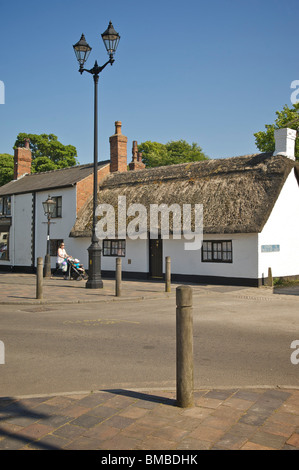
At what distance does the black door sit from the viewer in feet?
73.5

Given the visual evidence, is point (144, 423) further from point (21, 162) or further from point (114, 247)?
point (21, 162)

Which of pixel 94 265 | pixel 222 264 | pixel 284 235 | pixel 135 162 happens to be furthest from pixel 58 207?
pixel 284 235

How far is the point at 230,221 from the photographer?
19.3 meters

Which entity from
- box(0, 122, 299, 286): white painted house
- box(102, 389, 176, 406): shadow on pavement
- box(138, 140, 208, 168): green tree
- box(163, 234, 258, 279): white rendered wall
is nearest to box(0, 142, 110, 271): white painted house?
box(0, 122, 299, 286): white painted house

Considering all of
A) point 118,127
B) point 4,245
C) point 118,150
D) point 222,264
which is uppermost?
point 118,127

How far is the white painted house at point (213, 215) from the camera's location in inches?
748

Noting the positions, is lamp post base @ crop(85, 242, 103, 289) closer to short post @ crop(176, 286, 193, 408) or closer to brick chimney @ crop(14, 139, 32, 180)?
short post @ crop(176, 286, 193, 408)

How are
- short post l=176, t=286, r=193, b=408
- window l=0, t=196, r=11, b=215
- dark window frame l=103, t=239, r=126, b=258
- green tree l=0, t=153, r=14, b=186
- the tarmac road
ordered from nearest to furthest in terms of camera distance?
short post l=176, t=286, r=193, b=408, the tarmac road, dark window frame l=103, t=239, r=126, b=258, window l=0, t=196, r=11, b=215, green tree l=0, t=153, r=14, b=186

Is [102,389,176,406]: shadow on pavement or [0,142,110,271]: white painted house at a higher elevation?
[0,142,110,271]: white painted house

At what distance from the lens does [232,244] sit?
19.4 m

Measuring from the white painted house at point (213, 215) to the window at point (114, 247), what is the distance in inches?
2.3

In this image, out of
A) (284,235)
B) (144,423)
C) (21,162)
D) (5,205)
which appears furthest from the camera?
(21,162)

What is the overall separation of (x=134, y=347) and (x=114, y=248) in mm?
Answer: 17514

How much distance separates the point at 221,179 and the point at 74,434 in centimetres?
1905
